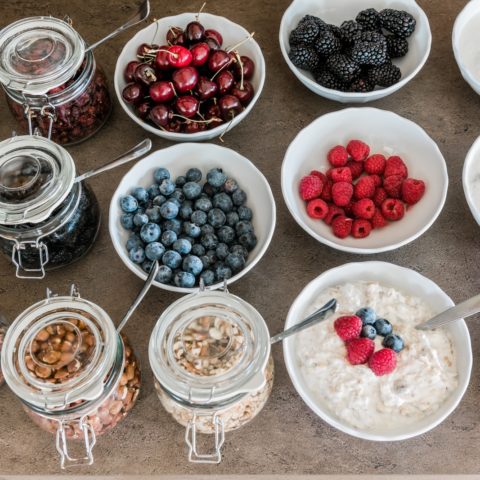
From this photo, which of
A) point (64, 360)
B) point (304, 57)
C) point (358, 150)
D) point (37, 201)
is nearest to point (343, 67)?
point (304, 57)

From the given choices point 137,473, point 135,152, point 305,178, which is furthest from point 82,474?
point 305,178

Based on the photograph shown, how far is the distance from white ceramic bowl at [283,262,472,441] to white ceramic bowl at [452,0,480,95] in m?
0.52

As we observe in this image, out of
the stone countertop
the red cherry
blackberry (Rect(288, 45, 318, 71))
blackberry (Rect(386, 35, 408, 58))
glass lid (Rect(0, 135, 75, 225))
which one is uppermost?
blackberry (Rect(386, 35, 408, 58))

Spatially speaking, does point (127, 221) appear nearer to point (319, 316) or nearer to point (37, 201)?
point (37, 201)

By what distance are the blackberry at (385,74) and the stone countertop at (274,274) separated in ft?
0.26

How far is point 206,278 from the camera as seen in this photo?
1150 millimetres

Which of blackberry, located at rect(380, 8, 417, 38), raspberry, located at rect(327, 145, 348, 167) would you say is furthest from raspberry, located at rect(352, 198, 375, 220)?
blackberry, located at rect(380, 8, 417, 38)

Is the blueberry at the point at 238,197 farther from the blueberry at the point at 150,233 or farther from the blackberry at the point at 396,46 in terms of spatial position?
the blackberry at the point at 396,46

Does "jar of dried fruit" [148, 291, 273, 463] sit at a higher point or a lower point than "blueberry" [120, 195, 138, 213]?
higher

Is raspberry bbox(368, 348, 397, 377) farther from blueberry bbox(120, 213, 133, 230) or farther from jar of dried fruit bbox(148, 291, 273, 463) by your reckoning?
blueberry bbox(120, 213, 133, 230)

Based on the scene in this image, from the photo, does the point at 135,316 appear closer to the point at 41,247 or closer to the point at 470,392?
the point at 41,247

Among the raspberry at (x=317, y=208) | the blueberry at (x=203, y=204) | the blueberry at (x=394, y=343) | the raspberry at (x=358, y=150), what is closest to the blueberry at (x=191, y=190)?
the blueberry at (x=203, y=204)

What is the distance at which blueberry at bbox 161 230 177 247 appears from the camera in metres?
1.18

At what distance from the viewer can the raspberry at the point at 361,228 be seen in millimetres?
1247
